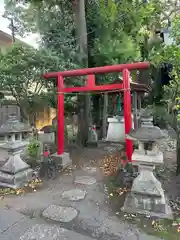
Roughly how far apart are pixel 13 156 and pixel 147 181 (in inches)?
135

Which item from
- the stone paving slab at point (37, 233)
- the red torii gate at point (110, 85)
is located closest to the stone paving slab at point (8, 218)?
the stone paving slab at point (37, 233)

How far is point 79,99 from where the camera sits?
350 inches

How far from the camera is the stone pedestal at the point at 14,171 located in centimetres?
480

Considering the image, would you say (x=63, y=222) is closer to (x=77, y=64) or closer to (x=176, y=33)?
(x=176, y=33)

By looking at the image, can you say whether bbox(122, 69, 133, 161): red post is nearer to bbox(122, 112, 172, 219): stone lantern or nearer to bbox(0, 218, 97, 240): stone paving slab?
bbox(122, 112, 172, 219): stone lantern

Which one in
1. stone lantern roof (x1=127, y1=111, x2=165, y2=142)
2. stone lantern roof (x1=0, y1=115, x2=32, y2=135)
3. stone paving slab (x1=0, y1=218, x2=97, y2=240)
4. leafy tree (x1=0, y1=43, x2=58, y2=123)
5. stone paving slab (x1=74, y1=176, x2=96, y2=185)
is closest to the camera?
stone paving slab (x1=0, y1=218, x2=97, y2=240)

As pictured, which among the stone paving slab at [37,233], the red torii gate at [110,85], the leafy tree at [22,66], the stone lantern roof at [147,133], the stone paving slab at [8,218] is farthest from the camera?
the leafy tree at [22,66]

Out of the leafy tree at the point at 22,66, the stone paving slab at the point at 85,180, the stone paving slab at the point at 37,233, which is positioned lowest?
the stone paving slab at the point at 37,233

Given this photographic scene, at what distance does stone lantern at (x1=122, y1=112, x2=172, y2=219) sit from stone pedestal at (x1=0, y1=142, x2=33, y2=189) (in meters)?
2.76

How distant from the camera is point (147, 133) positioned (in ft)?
11.8

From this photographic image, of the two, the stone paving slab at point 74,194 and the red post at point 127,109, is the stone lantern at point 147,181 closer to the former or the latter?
the stone paving slab at point 74,194

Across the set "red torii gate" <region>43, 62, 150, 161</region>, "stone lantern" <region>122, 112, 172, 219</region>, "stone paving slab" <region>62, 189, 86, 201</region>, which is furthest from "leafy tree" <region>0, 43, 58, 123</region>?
"stone lantern" <region>122, 112, 172, 219</region>

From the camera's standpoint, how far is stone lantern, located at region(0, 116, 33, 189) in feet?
15.6

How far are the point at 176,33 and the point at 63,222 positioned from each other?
15.5ft
